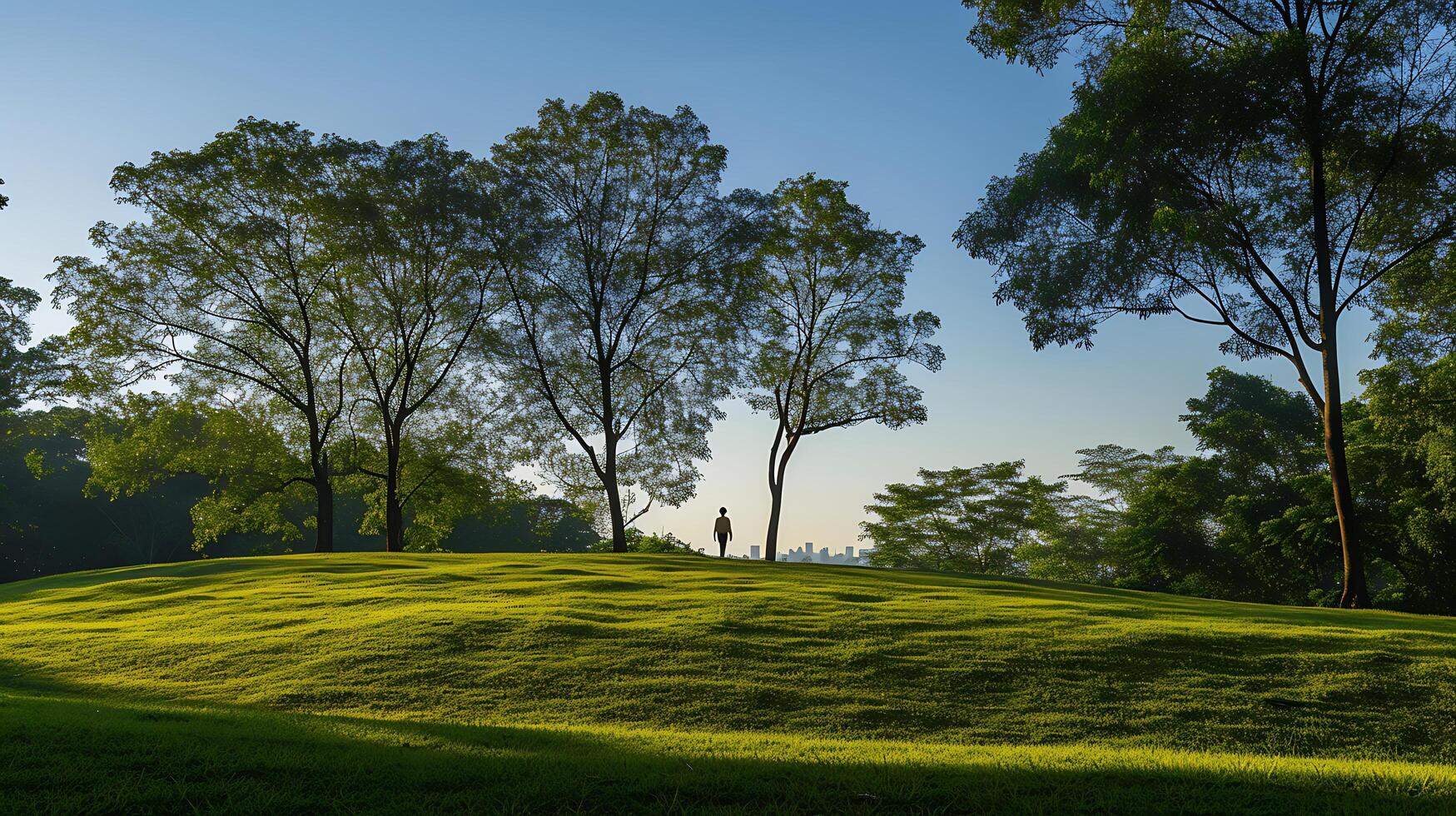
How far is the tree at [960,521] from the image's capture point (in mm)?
57156

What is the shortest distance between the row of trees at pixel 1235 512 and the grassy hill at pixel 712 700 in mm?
21705

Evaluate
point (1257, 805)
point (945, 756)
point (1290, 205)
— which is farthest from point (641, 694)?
point (1290, 205)

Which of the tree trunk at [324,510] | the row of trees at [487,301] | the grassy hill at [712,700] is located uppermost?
the row of trees at [487,301]

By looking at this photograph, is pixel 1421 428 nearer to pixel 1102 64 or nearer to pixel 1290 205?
pixel 1290 205

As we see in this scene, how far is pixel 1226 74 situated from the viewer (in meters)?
21.2

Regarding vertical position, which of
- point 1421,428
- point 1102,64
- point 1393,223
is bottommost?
point 1421,428

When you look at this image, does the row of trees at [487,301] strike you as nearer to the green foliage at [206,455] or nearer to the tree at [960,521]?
the green foliage at [206,455]

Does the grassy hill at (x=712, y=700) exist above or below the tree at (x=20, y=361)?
below

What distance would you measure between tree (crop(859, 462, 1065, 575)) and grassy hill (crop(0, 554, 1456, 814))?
37.0 meters

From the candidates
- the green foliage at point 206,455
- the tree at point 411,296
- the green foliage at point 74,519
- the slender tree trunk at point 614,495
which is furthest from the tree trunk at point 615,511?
the green foliage at point 74,519

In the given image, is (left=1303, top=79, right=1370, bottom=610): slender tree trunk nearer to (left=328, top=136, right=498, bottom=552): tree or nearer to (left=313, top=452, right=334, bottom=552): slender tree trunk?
(left=328, top=136, right=498, bottom=552): tree

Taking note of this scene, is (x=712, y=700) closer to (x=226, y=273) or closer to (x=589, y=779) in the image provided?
(x=589, y=779)

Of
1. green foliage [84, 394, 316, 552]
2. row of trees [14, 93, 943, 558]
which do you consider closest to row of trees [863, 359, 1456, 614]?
row of trees [14, 93, 943, 558]

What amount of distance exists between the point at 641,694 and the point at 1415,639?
11.8 metres
